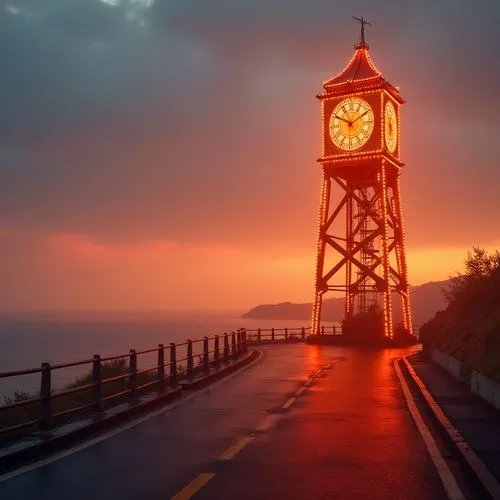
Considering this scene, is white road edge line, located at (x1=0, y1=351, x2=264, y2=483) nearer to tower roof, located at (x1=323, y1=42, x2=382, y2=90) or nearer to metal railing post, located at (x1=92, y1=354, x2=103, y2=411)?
metal railing post, located at (x1=92, y1=354, x2=103, y2=411)

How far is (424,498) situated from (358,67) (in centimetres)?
5580

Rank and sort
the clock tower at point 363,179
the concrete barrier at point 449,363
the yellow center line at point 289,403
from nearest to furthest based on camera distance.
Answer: the yellow center line at point 289,403 < the concrete barrier at point 449,363 < the clock tower at point 363,179

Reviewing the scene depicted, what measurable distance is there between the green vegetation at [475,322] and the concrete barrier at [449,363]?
9.2 inches

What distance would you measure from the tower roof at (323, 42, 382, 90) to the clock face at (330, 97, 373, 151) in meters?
1.77

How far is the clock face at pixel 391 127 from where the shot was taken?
5753cm

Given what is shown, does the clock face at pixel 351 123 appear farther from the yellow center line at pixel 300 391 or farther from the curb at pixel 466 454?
the curb at pixel 466 454

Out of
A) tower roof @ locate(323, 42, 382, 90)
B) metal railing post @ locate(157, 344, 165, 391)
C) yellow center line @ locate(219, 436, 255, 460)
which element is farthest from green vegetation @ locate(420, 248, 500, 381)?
tower roof @ locate(323, 42, 382, 90)

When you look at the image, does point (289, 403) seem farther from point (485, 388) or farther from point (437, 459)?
point (437, 459)

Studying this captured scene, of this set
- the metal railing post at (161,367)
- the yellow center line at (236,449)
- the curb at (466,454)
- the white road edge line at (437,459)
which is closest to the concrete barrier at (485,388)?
the curb at (466,454)

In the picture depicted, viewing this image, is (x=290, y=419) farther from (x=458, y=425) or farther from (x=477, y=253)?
(x=477, y=253)

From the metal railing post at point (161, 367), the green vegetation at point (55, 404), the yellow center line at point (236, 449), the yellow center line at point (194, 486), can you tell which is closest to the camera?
the yellow center line at point (194, 486)

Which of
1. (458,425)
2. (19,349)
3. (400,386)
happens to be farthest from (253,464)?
(19,349)

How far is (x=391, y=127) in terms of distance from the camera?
59.5 meters

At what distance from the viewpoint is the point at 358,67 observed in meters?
61.1
